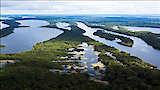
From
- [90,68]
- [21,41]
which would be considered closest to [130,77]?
[90,68]

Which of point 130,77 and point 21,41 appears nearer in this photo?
point 130,77

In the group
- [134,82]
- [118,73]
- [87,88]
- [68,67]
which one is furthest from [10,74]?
[134,82]

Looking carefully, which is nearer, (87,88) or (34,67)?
(87,88)

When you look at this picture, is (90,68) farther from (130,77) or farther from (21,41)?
(21,41)

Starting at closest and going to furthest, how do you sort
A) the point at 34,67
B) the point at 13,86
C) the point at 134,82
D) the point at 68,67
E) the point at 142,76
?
the point at 13,86 → the point at 134,82 → the point at 142,76 → the point at 34,67 → the point at 68,67

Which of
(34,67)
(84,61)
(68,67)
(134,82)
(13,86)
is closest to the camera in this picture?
(13,86)

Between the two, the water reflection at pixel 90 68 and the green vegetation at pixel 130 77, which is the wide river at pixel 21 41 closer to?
the water reflection at pixel 90 68

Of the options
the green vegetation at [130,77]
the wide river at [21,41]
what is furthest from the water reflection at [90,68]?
the wide river at [21,41]

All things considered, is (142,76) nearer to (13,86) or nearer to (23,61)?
(13,86)

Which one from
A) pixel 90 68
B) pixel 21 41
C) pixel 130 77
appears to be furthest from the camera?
pixel 21 41

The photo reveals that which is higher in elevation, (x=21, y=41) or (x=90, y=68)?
(x=21, y=41)

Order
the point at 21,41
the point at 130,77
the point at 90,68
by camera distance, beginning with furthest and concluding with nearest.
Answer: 1. the point at 21,41
2. the point at 90,68
3. the point at 130,77
